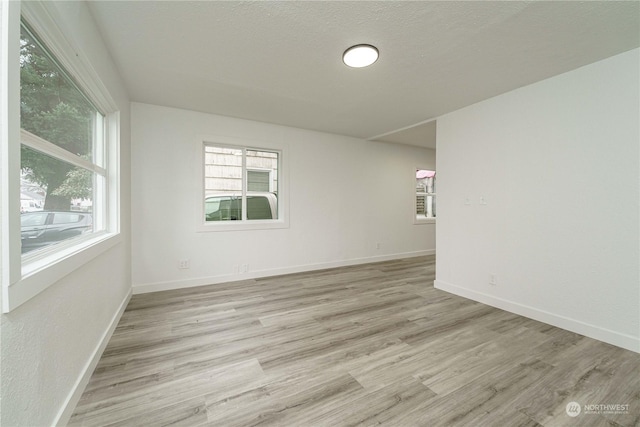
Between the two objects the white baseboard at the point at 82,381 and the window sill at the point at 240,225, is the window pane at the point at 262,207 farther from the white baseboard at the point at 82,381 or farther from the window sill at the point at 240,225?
the white baseboard at the point at 82,381

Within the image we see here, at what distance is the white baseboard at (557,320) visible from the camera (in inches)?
82.5

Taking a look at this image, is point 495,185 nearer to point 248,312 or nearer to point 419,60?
point 419,60

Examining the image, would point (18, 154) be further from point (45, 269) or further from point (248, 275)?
point (248, 275)

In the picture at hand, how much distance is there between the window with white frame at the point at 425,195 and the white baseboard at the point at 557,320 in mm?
3012

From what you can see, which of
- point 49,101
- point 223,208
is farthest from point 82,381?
point 223,208

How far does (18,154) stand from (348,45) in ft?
6.92

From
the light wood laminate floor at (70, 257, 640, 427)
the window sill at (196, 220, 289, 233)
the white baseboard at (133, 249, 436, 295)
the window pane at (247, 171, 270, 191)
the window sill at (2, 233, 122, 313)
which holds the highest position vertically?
the window pane at (247, 171, 270, 191)

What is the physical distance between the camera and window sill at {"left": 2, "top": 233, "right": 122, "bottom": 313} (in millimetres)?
915

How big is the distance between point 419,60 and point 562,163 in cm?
175

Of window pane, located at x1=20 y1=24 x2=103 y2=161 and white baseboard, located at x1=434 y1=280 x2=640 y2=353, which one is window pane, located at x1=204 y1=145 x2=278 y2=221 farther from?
white baseboard, located at x1=434 y1=280 x2=640 y2=353

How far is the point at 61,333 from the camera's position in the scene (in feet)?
4.31

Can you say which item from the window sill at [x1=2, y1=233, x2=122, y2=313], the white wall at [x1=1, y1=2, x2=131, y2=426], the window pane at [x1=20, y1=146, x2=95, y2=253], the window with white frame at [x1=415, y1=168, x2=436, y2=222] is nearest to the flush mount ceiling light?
the white wall at [x1=1, y1=2, x2=131, y2=426]

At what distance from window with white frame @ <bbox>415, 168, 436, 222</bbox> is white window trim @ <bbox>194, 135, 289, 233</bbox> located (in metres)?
3.50

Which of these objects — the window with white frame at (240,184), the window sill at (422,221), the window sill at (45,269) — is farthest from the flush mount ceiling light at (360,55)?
the window sill at (422,221)
